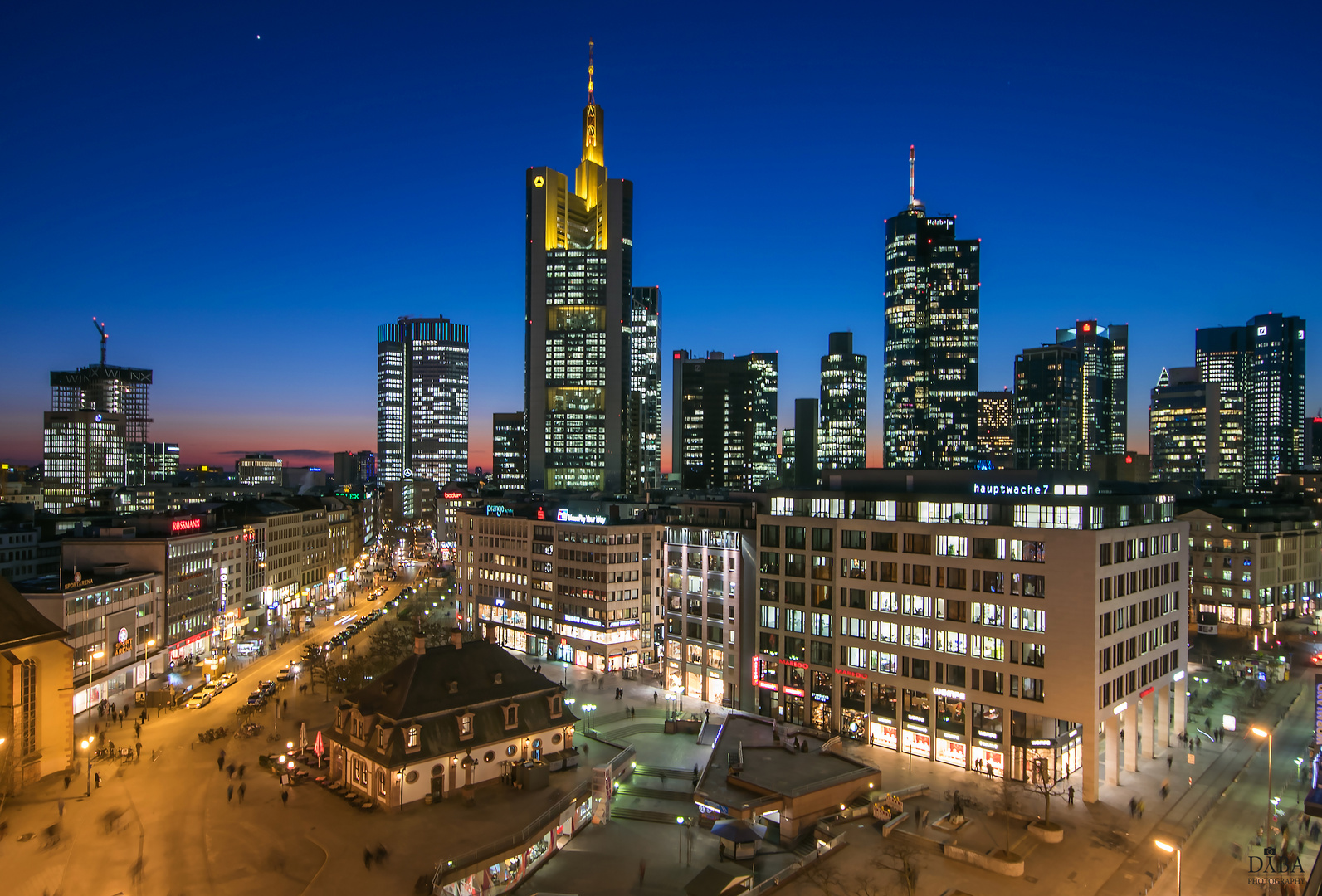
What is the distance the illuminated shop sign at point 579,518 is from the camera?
326 feet

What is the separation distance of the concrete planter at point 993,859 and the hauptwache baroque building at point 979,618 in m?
14.8

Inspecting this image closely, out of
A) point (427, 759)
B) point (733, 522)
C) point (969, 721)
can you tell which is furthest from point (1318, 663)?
point (427, 759)

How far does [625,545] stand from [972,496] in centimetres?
4783

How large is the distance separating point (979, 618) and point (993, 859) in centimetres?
2043

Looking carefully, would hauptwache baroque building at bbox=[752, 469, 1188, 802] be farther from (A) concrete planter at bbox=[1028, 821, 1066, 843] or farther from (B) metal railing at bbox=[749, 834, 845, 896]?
(B) metal railing at bbox=[749, 834, 845, 896]

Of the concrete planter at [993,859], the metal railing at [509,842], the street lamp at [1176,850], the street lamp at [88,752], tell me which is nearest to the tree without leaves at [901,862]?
the concrete planter at [993,859]

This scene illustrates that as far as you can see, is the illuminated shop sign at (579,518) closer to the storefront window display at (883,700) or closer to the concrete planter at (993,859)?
the storefront window display at (883,700)

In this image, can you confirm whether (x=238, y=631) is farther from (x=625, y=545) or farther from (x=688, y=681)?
(x=688, y=681)

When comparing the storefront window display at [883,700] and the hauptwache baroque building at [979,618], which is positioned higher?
the hauptwache baroque building at [979,618]

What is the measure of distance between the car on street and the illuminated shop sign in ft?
144

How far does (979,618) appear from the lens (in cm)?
5931

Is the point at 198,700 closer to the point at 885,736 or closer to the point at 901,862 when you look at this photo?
the point at 885,736

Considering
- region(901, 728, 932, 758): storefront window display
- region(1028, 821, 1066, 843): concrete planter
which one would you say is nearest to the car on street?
region(901, 728, 932, 758): storefront window display

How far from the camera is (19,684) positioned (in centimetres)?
5612
